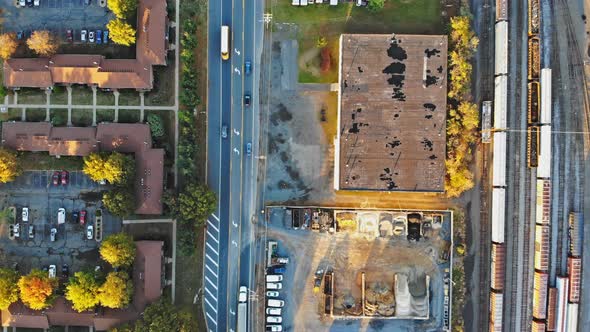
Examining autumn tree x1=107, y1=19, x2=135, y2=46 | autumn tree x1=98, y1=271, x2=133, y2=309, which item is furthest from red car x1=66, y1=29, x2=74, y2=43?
autumn tree x1=98, y1=271, x2=133, y2=309

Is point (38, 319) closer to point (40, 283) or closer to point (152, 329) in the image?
point (40, 283)

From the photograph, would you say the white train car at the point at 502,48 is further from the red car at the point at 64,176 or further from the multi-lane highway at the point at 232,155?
the red car at the point at 64,176

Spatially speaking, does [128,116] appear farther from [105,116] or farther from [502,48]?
[502,48]

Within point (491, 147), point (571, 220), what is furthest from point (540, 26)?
point (571, 220)

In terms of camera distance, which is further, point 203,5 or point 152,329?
point 203,5

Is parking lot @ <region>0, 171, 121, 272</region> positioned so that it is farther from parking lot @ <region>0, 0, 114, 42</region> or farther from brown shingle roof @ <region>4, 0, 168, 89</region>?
parking lot @ <region>0, 0, 114, 42</region>

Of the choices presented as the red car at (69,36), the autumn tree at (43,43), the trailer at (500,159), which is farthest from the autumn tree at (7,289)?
the trailer at (500,159)
